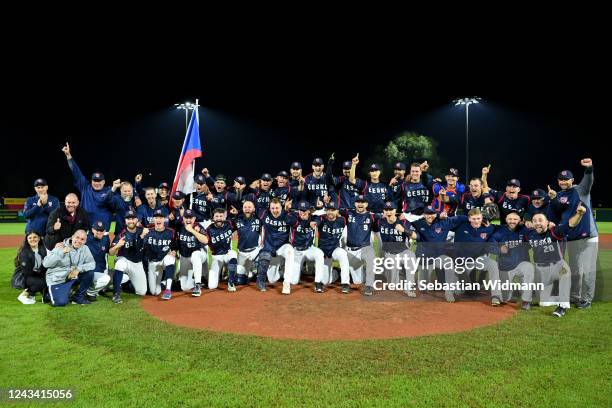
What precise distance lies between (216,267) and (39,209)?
3.51 metres

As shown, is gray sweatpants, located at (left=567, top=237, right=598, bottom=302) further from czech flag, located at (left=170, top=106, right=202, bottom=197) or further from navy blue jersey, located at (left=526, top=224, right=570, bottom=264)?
czech flag, located at (left=170, top=106, right=202, bottom=197)

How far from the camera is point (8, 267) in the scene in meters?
12.0

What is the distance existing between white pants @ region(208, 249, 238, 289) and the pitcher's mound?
241mm

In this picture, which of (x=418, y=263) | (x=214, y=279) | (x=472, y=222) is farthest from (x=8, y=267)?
(x=472, y=222)

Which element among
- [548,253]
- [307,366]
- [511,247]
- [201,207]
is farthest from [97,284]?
[548,253]

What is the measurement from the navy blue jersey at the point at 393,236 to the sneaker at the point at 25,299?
6508mm

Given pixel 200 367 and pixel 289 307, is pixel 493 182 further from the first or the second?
pixel 200 367

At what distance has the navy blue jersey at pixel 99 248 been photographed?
8.45 meters

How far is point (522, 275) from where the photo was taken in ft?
25.6

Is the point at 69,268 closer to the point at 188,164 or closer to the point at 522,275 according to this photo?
the point at 188,164

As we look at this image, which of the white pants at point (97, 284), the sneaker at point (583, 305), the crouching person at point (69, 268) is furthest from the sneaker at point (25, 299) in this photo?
the sneaker at point (583, 305)

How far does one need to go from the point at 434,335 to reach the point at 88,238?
6.45 metres

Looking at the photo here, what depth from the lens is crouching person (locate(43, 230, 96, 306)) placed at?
7.51 m

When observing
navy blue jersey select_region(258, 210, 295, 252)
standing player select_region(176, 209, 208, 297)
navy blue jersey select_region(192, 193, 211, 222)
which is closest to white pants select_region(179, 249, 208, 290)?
standing player select_region(176, 209, 208, 297)
